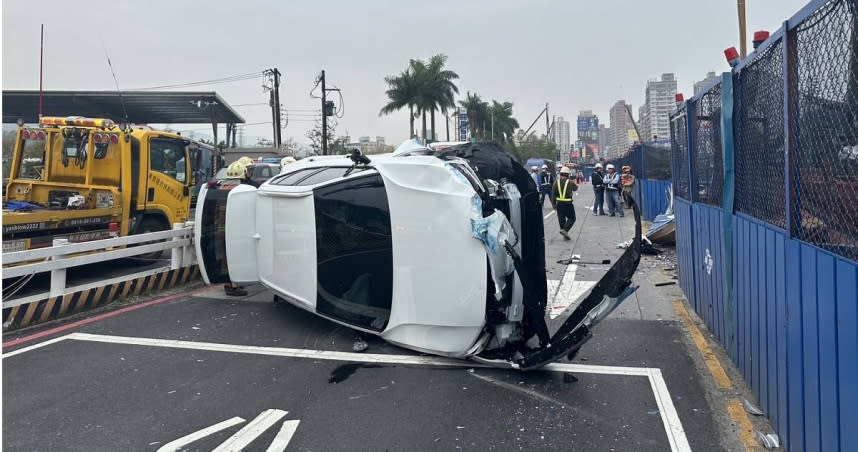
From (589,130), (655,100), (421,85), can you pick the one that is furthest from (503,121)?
(589,130)

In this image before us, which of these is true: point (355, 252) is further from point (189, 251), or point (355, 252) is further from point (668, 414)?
point (189, 251)

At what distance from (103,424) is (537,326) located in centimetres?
324

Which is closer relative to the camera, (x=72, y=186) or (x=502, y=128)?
(x=72, y=186)

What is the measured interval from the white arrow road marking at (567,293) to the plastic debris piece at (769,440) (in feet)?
9.56

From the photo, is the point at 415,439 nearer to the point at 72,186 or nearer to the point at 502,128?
the point at 72,186

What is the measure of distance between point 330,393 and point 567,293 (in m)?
4.19

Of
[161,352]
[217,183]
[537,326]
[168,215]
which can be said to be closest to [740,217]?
[537,326]

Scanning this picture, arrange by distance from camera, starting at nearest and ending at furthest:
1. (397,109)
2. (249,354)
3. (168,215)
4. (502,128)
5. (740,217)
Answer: (740,217), (249,354), (168,215), (397,109), (502,128)

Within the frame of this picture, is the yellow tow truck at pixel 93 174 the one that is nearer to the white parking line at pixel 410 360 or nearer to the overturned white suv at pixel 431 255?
the white parking line at pixel 410 360

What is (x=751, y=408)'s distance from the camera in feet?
12.4

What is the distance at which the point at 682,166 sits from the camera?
7125 mm

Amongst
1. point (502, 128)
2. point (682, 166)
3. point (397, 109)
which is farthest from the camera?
point (502, 128)

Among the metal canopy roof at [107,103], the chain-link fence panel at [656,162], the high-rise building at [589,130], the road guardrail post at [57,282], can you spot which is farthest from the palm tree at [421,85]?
the high-rise building at [589,130]

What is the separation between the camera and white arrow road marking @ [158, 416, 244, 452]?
345 cm
